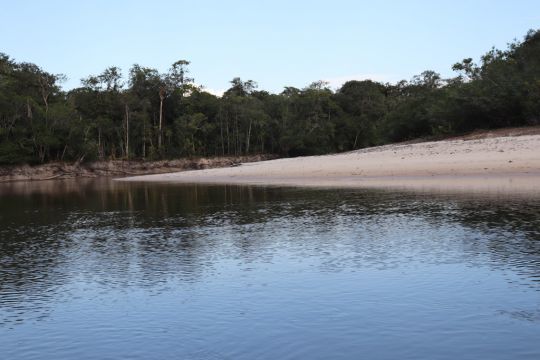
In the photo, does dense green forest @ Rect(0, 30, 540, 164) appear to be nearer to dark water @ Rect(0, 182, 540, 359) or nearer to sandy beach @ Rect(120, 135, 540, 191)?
sandy beach @ Rect(120, 135, 540, 191)

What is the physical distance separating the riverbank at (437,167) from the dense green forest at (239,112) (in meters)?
8.85

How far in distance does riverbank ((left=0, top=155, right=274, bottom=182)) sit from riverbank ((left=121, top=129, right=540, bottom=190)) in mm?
39060

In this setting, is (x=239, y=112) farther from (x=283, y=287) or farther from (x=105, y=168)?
(x=283, y=287)

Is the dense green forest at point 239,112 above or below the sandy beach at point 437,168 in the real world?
above

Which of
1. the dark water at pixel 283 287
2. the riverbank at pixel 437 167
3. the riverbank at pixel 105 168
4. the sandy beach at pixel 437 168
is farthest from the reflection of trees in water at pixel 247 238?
the riverbank at pixel 105 168

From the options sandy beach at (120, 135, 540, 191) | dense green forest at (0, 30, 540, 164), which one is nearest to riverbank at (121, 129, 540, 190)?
sandy beach at (120, 135, 540, 191)

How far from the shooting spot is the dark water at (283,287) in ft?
28.0

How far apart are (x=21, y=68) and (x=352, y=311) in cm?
10783

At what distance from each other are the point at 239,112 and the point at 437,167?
Result: 246ft

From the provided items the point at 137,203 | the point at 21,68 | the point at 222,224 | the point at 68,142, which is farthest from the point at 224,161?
the point at 222,224

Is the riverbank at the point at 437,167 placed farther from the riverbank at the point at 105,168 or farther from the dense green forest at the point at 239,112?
the riverbank at the point at 105,168

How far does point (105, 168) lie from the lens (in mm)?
94438

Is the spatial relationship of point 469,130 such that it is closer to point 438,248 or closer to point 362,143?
point 438,248

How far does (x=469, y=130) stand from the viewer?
2395 inches
